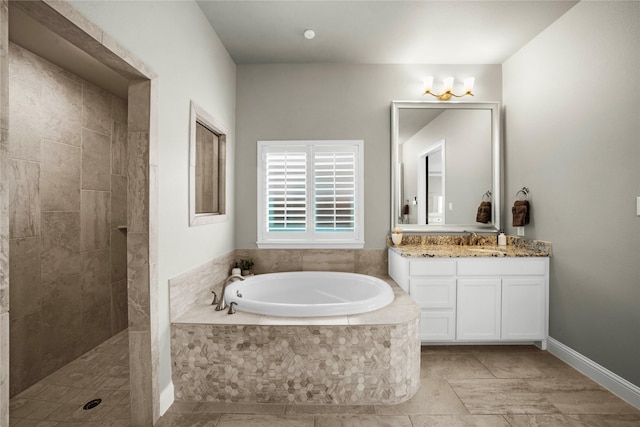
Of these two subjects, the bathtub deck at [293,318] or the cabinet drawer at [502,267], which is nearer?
the bathtub deck at [293,318]

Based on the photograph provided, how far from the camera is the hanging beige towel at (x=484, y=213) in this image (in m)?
3.28

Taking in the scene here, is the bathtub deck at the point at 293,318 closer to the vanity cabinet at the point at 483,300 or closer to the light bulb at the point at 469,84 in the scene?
the vanity cabinet at the point at 483,300

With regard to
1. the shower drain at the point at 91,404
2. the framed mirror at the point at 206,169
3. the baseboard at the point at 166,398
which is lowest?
the shower drain at the point at 91,404

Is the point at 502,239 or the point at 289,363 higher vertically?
the point at 502,239

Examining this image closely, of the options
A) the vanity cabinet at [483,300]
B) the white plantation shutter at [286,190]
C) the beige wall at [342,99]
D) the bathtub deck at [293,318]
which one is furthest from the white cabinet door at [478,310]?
the white plantation shutter at [286,190]

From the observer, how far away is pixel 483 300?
2730mm

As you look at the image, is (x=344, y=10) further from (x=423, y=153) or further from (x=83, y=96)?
(x=83, y=96)

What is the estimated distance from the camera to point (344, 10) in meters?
2.44

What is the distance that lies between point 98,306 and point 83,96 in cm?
183

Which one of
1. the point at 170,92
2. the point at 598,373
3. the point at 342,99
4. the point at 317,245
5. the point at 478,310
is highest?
the point at 342,99

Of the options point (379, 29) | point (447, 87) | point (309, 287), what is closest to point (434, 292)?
point (309, 287)

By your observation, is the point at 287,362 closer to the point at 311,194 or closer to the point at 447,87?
the point at 311,194

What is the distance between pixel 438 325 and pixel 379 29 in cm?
251

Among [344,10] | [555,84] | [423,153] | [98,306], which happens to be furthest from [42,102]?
[555,84]
